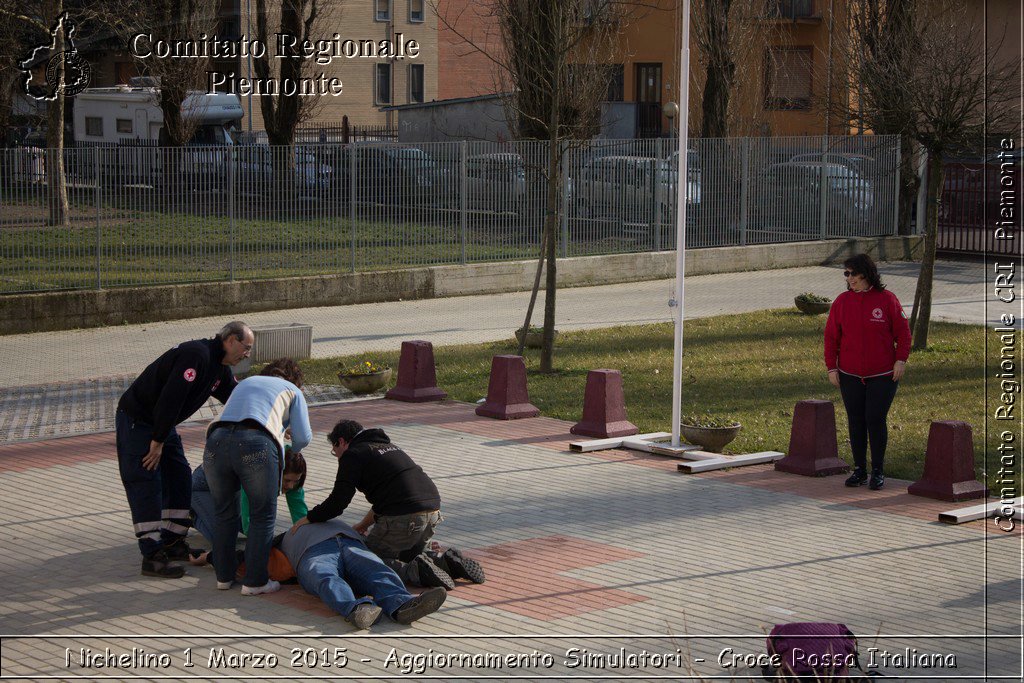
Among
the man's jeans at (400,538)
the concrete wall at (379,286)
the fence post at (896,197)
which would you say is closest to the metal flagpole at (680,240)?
the man's jeans at (400,538)

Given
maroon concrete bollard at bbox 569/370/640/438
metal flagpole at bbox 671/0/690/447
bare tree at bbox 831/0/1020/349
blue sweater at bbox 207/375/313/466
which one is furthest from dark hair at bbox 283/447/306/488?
bare tree at bbox 831/0/1020/349

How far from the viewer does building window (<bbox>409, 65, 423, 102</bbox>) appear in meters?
58.4

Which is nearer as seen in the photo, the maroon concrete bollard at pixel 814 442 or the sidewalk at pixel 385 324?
the maroon concrete bollard at pixel 814 442

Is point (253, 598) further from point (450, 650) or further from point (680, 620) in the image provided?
point (680, 620)

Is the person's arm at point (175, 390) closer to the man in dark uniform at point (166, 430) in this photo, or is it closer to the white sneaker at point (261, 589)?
the man in dark uniform at point (166, 430)

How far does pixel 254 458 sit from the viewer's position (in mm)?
7113

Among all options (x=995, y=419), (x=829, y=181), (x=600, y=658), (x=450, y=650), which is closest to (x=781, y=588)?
(x=600, y=658)

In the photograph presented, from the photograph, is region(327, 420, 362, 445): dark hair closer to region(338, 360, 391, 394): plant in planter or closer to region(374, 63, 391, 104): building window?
region(338, 360, 391, 394): plant in planter

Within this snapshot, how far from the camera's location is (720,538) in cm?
873

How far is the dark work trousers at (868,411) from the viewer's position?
9.84 m

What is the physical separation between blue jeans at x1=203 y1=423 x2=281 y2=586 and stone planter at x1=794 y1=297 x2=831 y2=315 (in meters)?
13.7

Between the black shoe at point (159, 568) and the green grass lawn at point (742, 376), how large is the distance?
5563 millimetres

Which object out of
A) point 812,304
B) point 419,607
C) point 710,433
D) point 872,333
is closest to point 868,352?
point 872,333

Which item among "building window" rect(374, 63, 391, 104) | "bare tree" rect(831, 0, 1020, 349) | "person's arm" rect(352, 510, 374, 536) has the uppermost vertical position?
"building window" rect(374, 63, 391, 104)
